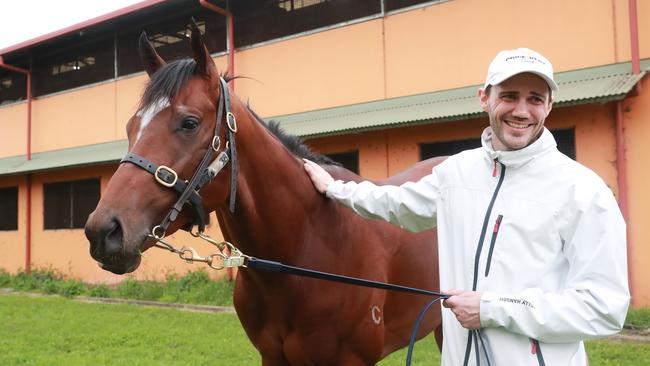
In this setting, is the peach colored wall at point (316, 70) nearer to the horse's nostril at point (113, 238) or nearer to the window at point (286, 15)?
the window at point (286, 15)

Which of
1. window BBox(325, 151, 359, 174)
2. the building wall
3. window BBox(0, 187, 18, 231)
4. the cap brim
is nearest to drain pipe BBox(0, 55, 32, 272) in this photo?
window BBox(0, 187, 18, 231)

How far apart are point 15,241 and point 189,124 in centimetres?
1399

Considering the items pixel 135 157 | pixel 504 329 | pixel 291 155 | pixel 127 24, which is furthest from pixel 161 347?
pixel 127 24

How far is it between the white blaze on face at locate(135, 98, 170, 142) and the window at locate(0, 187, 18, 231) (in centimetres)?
1414

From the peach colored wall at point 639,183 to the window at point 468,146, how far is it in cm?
67

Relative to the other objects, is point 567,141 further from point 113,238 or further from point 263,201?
point 113,238

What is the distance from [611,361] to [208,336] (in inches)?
172

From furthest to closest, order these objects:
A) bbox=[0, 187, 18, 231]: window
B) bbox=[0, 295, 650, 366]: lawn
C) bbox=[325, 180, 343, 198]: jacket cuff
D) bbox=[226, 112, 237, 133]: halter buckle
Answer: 1. bbox=[0, 187, 18, 231]: window
2. bbox=[0, 295, 650, 366]: lawn
3. bbox=[325, 180, 343, 198]: jacket cuff
4. bbox=[226, 112, 237, 133]: halter buckle

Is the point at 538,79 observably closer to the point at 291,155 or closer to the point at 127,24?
the point at 291,155

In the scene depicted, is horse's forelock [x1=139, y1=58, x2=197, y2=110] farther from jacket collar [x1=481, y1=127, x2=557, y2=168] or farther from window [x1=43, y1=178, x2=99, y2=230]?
window [x1=43, y1=178, x2=99, y2=230]

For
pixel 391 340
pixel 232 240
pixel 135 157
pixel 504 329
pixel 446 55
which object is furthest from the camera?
pixel 446 55

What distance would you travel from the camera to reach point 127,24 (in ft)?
39.0

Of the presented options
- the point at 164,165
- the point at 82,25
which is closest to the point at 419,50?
the point at 164,165

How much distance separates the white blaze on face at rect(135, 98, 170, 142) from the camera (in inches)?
84.1
